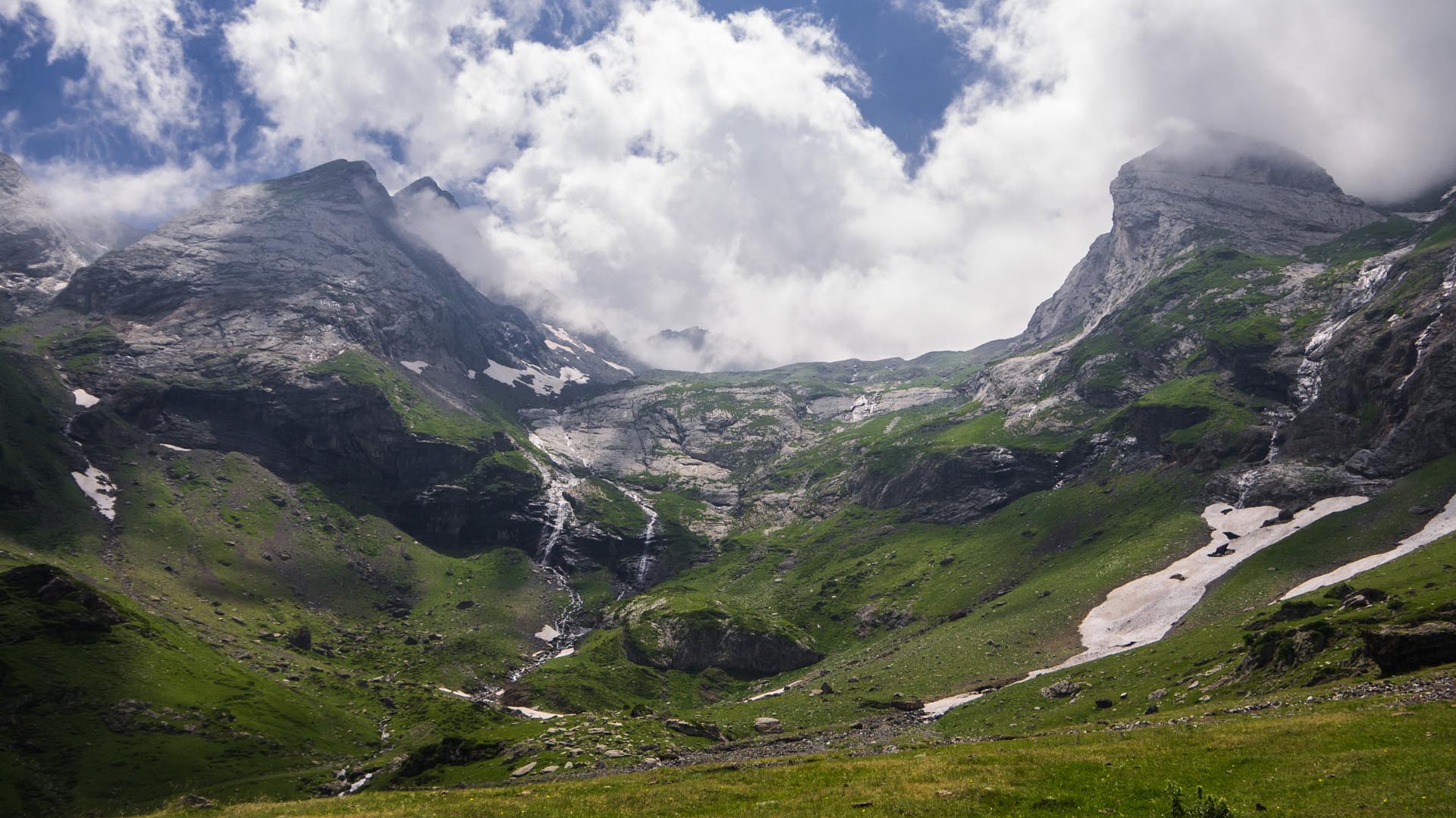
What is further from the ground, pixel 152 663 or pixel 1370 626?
pixel 152 663

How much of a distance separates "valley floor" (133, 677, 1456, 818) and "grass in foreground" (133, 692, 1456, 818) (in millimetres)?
103

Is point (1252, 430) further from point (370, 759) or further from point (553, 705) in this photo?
point (370, 759)

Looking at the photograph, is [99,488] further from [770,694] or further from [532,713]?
[770,694]

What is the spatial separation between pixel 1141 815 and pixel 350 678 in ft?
520

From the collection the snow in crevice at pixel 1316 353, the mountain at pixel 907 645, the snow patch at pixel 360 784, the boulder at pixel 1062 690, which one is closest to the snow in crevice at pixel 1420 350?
the mountain at pixel 907 645

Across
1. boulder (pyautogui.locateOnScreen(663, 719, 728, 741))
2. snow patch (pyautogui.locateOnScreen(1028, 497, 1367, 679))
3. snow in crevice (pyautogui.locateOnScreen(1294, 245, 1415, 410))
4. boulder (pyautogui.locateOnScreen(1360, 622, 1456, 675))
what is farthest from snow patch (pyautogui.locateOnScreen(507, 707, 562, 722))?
snow in crevice (pyautogui.locateOnScreen(1294, 245, 1415, 410))

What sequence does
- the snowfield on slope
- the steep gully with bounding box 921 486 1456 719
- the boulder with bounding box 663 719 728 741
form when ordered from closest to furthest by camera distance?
the boulder with bounding box 663 719 728 741, the steep gully with bounding box 921 486 1456 719, the snowfield on slope

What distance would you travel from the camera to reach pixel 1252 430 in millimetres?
169875

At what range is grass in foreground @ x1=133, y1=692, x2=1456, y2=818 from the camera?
2470 centimetres

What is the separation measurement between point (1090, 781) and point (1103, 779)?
0.52 meters


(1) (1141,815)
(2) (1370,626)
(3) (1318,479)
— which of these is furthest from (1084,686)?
(3) (1318,479)

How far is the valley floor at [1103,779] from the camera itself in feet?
81.4

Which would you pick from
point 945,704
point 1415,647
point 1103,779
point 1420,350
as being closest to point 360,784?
point 945,704

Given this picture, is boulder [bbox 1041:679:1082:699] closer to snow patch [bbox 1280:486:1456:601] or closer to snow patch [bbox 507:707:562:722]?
snow patch [bbox 1280:486:1456:601]
